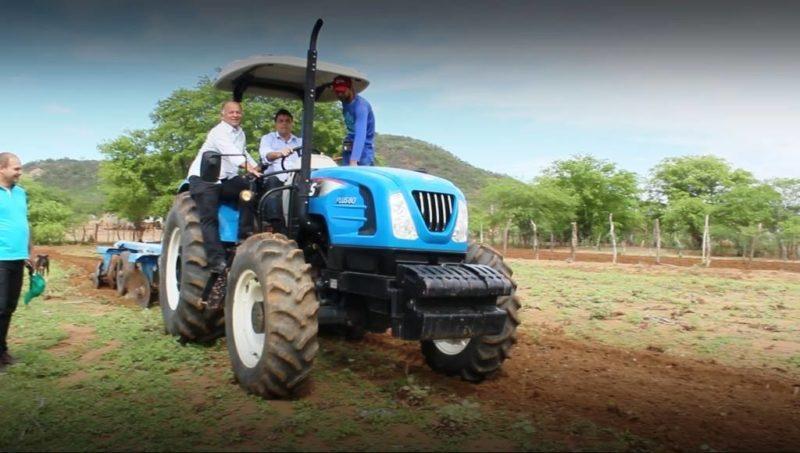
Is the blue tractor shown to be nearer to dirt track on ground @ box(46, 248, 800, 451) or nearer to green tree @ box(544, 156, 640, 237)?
Answer: dirt track on ground @ box(46, 248, 800, 451)

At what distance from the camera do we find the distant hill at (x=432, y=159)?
405 feet

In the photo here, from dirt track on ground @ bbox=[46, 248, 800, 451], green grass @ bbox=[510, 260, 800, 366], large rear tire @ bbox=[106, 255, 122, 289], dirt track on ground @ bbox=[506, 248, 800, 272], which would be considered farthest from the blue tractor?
dirt track on ground @ bbox=[506, 248, 800, 272]

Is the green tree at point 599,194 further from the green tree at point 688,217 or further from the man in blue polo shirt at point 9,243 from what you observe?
the man in blue polo shirt at point 9,243

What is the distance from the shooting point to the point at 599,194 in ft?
185

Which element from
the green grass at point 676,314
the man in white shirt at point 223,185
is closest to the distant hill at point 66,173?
the green grass at point 676,314

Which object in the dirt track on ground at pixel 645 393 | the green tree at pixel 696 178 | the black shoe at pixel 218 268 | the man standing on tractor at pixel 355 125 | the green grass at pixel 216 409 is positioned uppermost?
the green tree at pixel 696 178

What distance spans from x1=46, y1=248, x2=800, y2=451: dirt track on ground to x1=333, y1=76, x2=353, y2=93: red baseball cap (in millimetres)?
2694

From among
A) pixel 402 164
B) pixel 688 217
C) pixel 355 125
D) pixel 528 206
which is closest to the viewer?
pixel 355 125

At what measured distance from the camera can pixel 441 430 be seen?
158 inches

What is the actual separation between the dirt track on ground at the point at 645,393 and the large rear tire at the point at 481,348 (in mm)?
127

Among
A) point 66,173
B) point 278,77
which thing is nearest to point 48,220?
point 278,77

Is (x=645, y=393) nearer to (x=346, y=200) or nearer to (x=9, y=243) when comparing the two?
(x=346, y=200)

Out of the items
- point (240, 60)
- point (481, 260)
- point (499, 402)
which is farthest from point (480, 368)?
point (240, 60)

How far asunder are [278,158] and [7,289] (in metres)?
2.71
